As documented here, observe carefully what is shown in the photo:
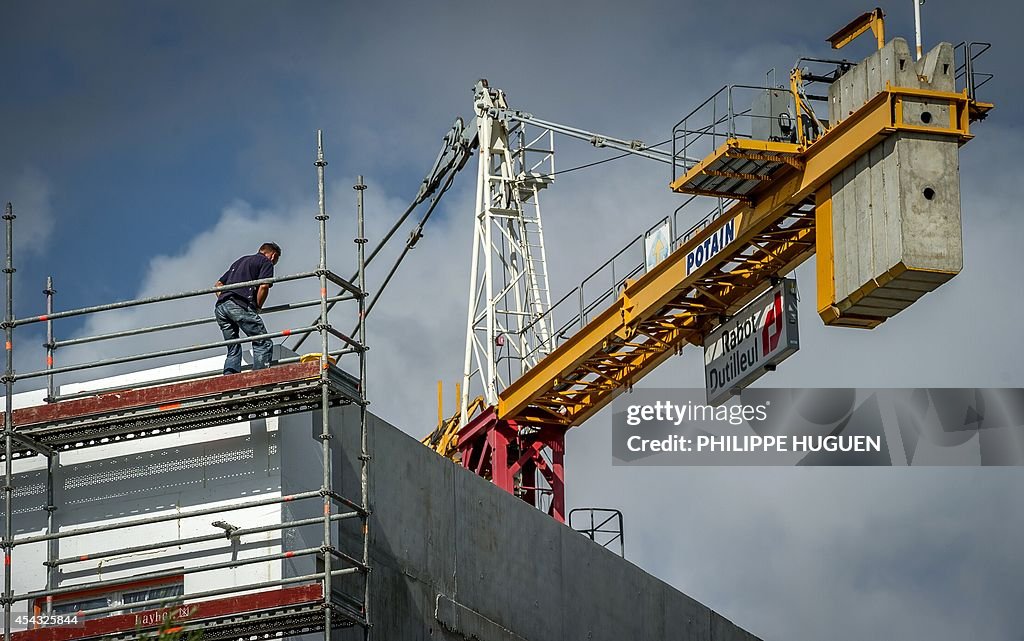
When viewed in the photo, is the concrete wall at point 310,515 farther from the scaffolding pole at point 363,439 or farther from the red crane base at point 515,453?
the red crane base at point 515,453

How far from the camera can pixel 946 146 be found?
3195 cm

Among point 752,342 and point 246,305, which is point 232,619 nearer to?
point 246,305

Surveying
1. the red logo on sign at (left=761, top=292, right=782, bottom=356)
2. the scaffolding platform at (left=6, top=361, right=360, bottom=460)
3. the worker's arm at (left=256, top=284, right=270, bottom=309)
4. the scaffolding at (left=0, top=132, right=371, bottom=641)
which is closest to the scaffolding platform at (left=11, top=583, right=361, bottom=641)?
the scaffolding at (left=0, top=132, right=371, bottom=641)

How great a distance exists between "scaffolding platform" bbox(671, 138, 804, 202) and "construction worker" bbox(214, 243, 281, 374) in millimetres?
15568

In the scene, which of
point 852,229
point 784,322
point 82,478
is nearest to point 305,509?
point 82,478

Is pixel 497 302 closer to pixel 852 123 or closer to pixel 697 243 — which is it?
pixel 697 243

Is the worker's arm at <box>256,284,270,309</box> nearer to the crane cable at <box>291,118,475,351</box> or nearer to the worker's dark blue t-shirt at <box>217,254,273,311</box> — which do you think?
the worker's dark blue t-shirt at <box>217,254,273,311</box>

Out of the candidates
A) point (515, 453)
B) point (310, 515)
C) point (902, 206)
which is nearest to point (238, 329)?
point (310, 515)

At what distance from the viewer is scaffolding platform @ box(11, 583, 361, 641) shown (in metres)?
18.6

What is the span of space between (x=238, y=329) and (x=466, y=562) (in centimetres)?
459

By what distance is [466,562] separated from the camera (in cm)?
2386

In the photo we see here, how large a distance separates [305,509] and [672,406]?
34.0 metres

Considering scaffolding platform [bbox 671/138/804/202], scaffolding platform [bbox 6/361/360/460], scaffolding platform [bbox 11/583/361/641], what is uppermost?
scaffolding platform [bbox 671/138/804/202]

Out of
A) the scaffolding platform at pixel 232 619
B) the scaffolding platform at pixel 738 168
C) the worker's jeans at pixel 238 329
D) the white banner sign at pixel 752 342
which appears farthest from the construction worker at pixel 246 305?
the white banner sign at pixel 752 342
